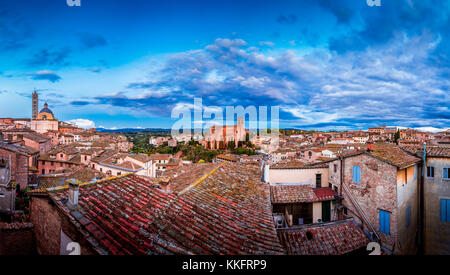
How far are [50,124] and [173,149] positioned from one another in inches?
1267

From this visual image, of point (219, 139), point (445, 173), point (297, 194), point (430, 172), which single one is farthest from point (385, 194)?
point (219, 139)

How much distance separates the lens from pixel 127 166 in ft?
82.2

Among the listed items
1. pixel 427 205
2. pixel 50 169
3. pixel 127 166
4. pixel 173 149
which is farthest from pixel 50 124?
pixel 427 205

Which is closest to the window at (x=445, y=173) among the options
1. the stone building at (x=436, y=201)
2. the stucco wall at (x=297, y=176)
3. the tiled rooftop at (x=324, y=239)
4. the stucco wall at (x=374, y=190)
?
the stone building at (x=436, y=201)

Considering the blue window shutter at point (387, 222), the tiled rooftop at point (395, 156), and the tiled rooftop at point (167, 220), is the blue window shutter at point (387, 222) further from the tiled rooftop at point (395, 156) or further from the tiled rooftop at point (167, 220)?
the tiled rooftop at point (167, 220)

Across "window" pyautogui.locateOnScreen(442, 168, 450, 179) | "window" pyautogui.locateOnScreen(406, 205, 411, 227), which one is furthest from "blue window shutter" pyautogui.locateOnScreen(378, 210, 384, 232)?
"window" pyautogui.locateOnScreen(442, 168, 450, 179)

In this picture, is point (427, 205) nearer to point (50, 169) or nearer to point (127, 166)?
point (127, 166)

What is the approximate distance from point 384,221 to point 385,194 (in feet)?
4.26

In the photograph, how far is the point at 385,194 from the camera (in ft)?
32.7

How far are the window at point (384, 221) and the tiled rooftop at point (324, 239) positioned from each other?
176 centimetres

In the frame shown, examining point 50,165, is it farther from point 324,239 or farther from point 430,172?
point 430,172

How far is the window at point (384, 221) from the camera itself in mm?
9812

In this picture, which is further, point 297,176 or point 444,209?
point 297,176

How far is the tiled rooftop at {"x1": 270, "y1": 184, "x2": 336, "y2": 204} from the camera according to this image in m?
10.9
